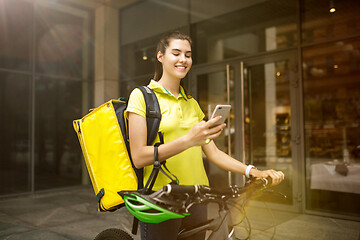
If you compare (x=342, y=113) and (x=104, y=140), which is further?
(x=342, y=113)

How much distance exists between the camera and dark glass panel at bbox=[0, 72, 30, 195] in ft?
27.7

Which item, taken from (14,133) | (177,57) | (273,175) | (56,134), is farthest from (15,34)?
(273,175)

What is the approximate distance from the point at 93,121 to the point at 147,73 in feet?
23.9

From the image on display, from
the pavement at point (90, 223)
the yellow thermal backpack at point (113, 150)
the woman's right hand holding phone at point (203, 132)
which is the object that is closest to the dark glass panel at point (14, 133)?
the pavement at point (90, 223)

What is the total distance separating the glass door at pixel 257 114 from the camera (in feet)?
23.9

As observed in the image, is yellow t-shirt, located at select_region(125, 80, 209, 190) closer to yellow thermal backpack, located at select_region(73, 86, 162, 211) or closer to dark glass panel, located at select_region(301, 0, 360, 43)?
yellow thermal backpack, located at select_region(73, 86, 162, 211)

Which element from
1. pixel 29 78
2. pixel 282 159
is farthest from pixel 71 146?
pixel 282 159

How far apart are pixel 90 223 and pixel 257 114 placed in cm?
415

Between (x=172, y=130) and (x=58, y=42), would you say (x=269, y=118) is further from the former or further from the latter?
(x=172, y=130)

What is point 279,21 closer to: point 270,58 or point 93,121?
point 270,58

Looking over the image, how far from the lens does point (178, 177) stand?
6.04 feet

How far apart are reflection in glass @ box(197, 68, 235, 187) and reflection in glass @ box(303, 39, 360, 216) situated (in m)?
1.69

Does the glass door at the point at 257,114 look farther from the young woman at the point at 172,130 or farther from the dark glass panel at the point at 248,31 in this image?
the young woman at the point at 172,130

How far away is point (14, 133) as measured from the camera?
8.67 meters
